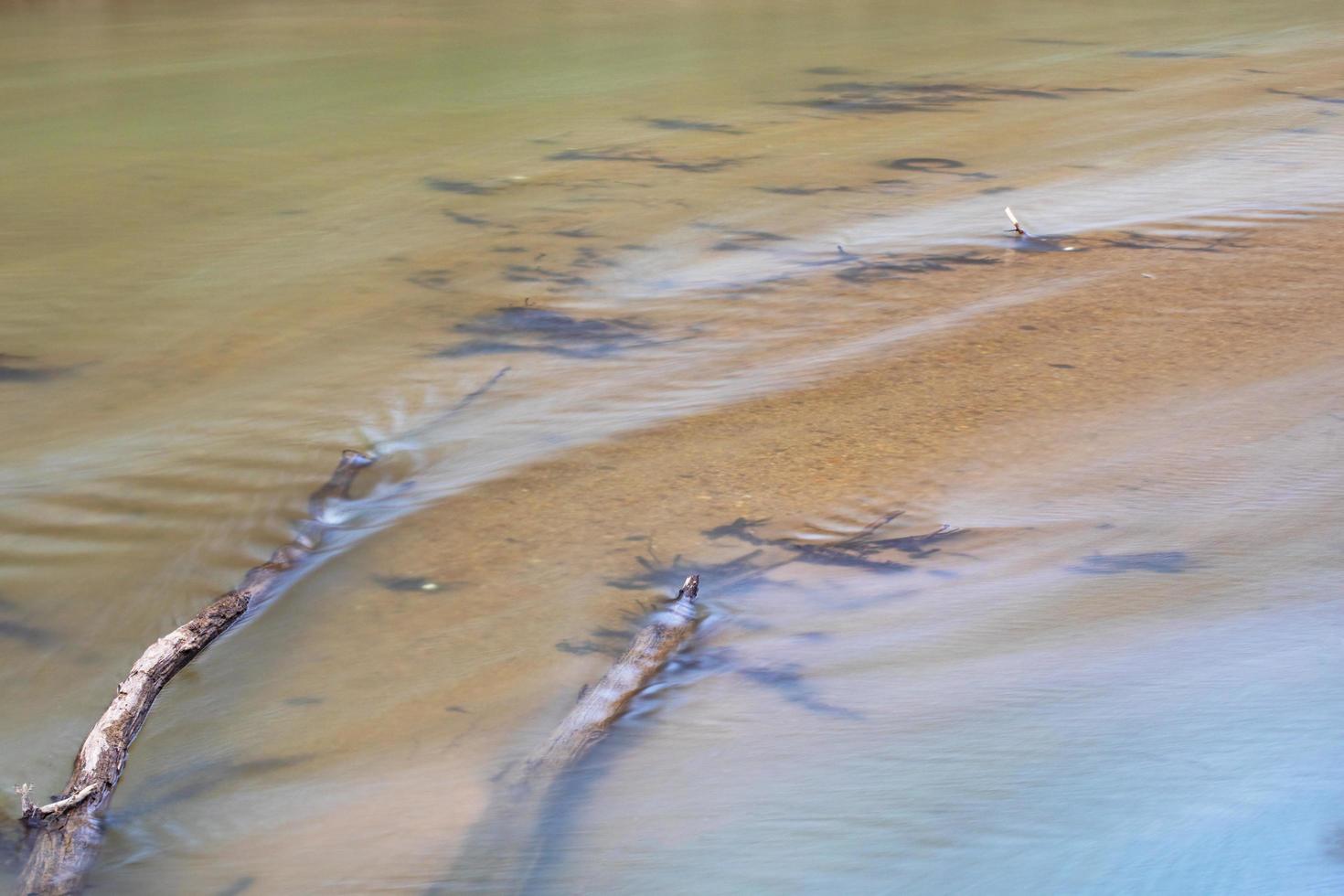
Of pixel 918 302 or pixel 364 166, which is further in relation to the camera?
pixel 364 166

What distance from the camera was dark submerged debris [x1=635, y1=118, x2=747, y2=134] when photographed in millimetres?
6755

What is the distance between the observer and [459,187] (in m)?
5.78

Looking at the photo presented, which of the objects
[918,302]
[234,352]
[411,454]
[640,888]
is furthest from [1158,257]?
[640,888]

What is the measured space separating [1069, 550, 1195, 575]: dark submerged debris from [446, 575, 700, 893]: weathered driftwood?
0.76 m

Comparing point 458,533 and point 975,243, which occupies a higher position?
point 975,243

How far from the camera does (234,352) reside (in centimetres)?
407

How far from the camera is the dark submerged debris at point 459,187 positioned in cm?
569

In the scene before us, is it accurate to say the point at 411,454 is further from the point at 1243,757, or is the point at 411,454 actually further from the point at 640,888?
the point at 1243,757

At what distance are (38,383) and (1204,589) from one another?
10.1ft

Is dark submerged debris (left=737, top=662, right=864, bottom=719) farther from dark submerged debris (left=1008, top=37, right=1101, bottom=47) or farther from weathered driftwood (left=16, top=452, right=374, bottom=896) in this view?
dark submerged debris (left=1008, top=37, right=1101, bottom=47)

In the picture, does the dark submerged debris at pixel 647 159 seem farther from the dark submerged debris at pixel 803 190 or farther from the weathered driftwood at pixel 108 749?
the weathered driftwood at pixel 108 749

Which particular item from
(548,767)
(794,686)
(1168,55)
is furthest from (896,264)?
(1168,55)

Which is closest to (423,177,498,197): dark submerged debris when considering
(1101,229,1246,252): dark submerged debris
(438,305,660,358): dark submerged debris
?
(438,305,660,358): dark submerged debris

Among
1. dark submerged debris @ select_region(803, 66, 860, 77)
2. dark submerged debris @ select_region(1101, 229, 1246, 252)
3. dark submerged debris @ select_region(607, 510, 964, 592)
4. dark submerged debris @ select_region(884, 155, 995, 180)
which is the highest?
dark submerged debris @ select_region(803, 66, 860, 77)
